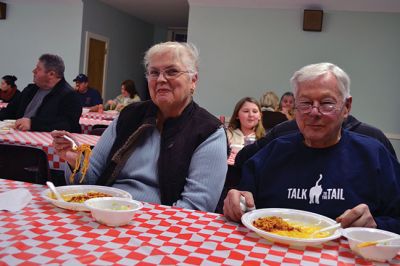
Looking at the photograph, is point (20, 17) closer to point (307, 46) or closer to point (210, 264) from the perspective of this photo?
point (307, 46)

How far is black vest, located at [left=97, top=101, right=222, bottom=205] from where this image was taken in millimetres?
1780

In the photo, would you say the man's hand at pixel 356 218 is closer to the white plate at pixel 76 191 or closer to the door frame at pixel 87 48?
the white plate at pixel 76 191

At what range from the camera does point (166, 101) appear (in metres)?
1.87

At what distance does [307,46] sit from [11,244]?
6.87 m

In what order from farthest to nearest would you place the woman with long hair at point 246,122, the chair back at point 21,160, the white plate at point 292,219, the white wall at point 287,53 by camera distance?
the white wall at point 287,53, the woman with long hair at point 246,122, the chair back at point 21,160, the white plate at point 292,219

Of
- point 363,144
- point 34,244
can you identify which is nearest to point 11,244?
point 34,244

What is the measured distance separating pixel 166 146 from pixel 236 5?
6095mm

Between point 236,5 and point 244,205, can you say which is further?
point 236,5

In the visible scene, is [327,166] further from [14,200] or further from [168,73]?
[14,200]

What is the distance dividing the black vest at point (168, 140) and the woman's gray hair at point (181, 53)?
0.19m

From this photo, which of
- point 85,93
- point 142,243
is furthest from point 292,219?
point 85,93

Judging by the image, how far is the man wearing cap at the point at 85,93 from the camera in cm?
776

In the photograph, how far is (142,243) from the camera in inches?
42.9

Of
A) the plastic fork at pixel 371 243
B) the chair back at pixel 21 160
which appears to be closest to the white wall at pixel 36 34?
the chair back at pixel 21 160
